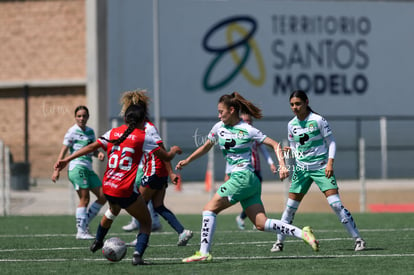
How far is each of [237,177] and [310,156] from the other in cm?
183

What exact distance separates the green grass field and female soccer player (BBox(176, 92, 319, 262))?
39cm

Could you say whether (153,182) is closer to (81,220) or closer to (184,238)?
(184,238)

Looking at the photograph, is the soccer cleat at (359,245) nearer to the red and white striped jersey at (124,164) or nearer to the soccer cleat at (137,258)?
the soccer cleat at (137,258)

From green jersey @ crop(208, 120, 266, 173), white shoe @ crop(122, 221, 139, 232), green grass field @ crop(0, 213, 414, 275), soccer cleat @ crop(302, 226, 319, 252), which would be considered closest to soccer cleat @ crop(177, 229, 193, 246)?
green grass field @ crop(0, 213, 414, 275)

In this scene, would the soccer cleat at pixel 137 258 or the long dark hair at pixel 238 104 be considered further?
the long dark hair at pixel 238 104

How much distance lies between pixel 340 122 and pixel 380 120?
5.84 feet

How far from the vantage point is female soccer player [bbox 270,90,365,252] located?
42.0 ft

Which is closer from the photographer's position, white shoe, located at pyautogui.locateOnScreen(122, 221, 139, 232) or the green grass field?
the green grass field

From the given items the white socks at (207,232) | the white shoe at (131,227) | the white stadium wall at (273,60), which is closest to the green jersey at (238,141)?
the white socks at (207,232)

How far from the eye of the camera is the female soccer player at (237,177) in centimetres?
1130

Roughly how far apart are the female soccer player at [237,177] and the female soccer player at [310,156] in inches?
46.8

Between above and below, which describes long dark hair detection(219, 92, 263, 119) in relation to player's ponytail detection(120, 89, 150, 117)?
below

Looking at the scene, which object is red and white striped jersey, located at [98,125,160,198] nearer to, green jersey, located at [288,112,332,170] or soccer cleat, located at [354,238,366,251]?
green jersey, located at [288,112,332,170]

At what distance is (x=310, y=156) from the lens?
12969mm
